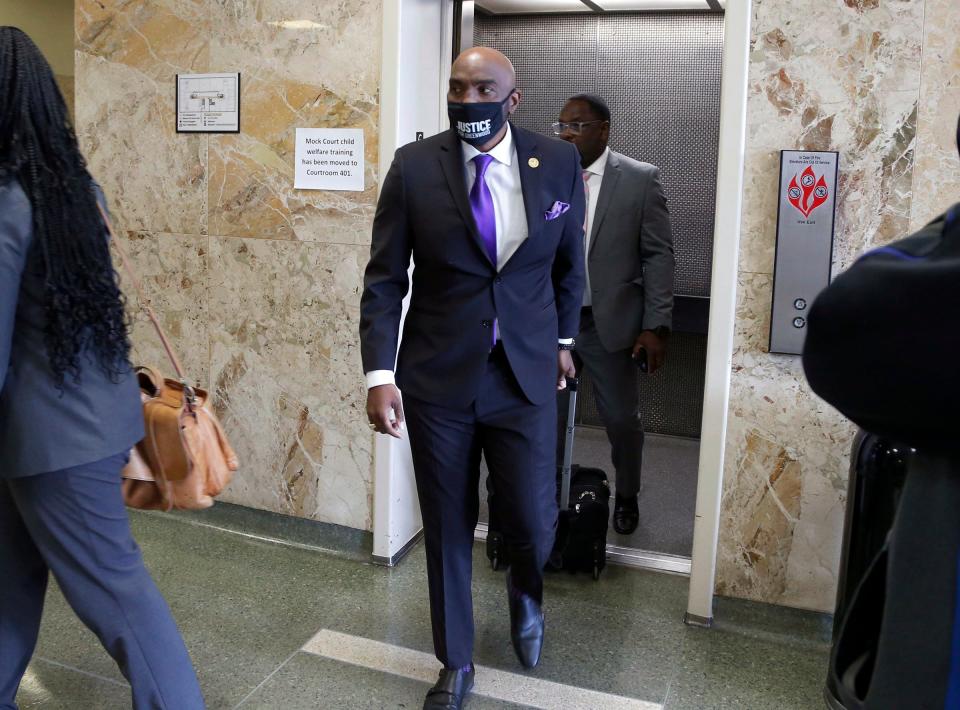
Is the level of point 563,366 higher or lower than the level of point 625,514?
higher

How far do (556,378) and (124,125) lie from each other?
241 cm

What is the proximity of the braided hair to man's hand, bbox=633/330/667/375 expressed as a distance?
232 cm

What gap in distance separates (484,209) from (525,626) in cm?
127

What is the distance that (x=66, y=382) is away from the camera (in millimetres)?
2020

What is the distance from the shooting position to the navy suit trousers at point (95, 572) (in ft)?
6.72

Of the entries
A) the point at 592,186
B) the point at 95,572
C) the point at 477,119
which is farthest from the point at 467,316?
the point at 592,186

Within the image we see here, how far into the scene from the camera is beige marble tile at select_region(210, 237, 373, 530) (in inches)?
148

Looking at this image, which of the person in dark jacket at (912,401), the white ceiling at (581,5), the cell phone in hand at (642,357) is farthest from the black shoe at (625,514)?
the person in dark jacket at (912,401)

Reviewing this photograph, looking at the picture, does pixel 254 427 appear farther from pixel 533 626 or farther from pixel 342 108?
pixel 533 626

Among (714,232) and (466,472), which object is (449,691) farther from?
(714,232)

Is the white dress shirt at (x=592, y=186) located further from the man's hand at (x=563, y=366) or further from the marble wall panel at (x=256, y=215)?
the man's hand at (x=563, y=366)

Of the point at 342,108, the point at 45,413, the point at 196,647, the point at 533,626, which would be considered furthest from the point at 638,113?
the point at 45,413

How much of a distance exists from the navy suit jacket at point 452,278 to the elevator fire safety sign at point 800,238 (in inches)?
31.1

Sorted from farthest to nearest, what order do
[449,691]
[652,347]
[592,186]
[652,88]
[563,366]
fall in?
[652,88] < [592,186] < [652,347] < [563,366] < [449,691]
